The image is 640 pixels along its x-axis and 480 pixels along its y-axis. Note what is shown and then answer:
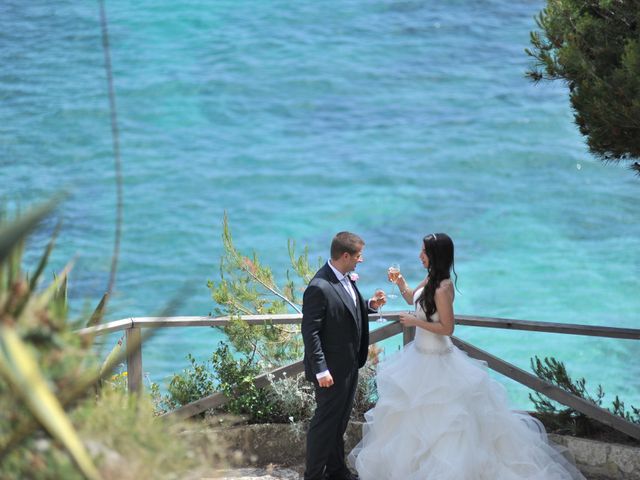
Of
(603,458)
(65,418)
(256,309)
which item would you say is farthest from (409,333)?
(65,418)

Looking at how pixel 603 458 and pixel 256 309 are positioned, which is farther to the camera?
pixel 256 309

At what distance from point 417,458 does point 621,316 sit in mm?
9747

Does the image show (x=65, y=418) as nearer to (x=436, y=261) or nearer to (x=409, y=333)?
(x=436, y=261)

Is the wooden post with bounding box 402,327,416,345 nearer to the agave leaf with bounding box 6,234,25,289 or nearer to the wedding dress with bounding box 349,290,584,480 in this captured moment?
the wedding dress with bounding box 349,290,584,480

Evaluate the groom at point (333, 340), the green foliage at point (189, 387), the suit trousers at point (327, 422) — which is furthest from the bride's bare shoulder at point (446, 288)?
the green foliage at point (189, 387)

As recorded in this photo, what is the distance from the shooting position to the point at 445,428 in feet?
17.2

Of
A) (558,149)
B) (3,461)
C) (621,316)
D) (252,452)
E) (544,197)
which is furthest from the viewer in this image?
(558,149)

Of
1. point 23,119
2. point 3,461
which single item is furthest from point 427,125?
point 3,461

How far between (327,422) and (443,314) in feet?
2.85

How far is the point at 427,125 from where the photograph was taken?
19109 millimetres

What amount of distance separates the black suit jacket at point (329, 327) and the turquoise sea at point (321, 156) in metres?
7.00

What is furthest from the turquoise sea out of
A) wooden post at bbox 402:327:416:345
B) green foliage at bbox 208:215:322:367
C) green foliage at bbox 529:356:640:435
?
wooden post at bbox 402:327:416:345

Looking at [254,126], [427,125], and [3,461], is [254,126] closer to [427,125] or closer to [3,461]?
[427,125]

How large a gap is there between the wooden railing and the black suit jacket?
1.77 ft
